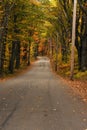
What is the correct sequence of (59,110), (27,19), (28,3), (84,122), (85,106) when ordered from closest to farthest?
(84,122) → (59,110) → (85,106) → (28,3) → (27,19)

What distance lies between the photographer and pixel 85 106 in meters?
13.0

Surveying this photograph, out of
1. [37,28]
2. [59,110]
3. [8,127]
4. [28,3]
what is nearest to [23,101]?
[59,110]

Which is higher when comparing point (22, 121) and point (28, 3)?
point (28, 3)

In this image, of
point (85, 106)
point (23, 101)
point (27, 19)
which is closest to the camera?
point (85, 106)

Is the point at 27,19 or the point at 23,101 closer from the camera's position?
the point at 23,101

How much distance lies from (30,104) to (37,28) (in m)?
40.2

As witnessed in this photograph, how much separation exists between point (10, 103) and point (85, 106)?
2961 mm

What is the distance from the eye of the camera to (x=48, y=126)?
30.3 feet

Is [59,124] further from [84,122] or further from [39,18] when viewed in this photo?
[39,18]

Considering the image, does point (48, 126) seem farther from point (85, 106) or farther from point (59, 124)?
point (85, 106)

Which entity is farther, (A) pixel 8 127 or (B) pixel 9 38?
(B) pixel 9 38

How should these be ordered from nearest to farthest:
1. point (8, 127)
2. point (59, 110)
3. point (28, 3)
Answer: point (8, 127)
point (59, 110)
point (28, 3)

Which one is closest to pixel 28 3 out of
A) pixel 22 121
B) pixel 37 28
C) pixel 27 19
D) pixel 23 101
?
pixel 27 19

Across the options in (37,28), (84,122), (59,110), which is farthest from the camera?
(37,28)
